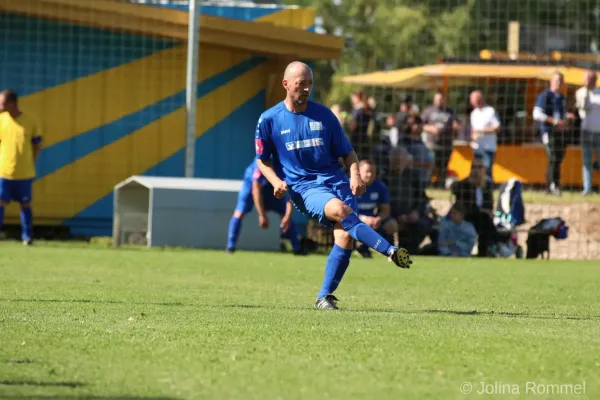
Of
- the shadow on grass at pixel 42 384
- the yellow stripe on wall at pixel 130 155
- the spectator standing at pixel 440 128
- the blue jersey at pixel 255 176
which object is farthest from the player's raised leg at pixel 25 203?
the shadow on grass at pixel 42 384

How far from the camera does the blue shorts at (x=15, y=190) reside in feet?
55.8

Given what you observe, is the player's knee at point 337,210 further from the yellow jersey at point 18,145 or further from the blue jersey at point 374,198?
the yellow jersey at point 18,145

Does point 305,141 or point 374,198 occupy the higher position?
point 305,141

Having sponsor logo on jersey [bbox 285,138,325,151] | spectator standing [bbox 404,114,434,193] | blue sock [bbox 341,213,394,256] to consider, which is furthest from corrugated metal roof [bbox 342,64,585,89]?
blue sock [bbox 341,213,394,256]

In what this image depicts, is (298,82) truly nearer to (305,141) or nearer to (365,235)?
(305,141)

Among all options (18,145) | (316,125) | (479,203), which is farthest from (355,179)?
(479,203)

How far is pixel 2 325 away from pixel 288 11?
14.1 metres

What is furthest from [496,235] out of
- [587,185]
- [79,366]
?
[79,366]

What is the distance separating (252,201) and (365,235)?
25.4 ft

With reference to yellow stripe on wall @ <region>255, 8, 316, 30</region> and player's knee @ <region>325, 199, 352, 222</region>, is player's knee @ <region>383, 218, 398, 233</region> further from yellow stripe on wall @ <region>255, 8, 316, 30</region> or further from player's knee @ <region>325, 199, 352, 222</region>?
player's knee @ <region>325, 199, 352, 222</region>

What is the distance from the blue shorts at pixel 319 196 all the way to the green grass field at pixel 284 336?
2.46ft

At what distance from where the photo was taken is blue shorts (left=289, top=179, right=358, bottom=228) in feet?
31.4

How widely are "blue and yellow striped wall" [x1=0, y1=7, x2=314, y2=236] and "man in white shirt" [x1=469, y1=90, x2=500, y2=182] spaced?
4.52 meters

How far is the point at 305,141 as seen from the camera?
9.74 meters
